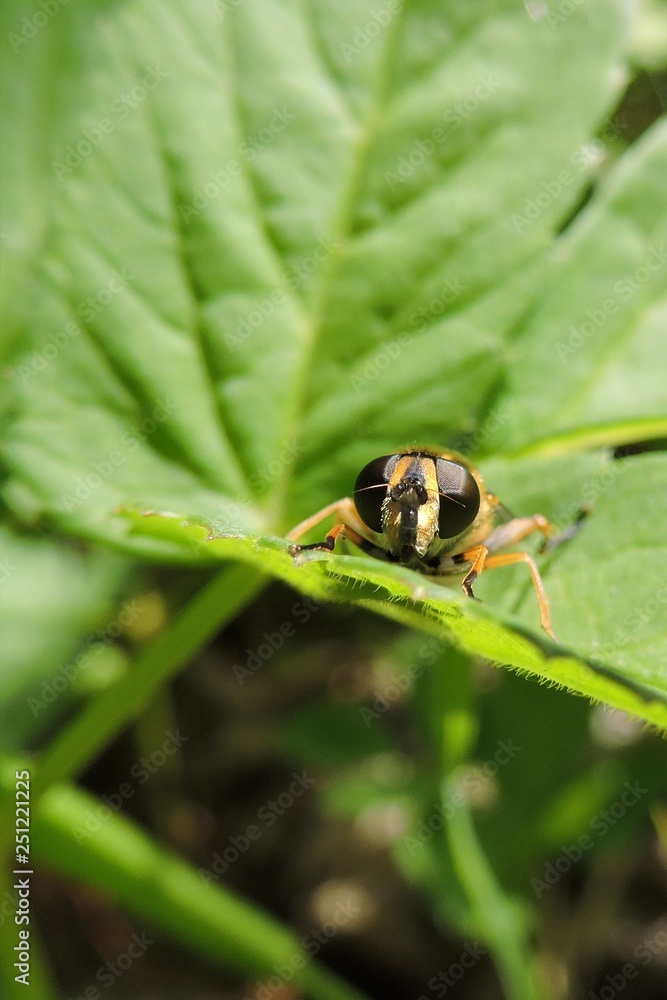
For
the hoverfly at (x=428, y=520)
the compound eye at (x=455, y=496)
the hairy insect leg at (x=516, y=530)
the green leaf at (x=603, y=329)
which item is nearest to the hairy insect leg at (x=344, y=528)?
the hoverfly at (x=428, y=520)

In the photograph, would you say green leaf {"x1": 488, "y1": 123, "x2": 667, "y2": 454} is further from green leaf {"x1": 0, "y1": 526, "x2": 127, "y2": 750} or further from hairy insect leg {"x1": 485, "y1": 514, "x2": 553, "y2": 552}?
green leaf {"x1": 0, "y1": 526, "x2": 127, "y2": 750}

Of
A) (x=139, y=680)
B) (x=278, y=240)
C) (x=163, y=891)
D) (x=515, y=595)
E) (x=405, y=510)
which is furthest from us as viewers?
(x=163, y=891)

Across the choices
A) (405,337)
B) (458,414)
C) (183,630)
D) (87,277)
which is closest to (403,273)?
(405,337)

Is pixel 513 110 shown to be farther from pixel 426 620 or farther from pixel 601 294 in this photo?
pixel 426 620

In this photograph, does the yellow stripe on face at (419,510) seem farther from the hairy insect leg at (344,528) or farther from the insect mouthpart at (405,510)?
the hairy insect leg at (344,528)

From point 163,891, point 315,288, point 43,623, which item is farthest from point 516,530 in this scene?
point 43,623

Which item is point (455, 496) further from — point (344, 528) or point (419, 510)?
point (344, 528)

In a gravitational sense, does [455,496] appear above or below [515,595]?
above
